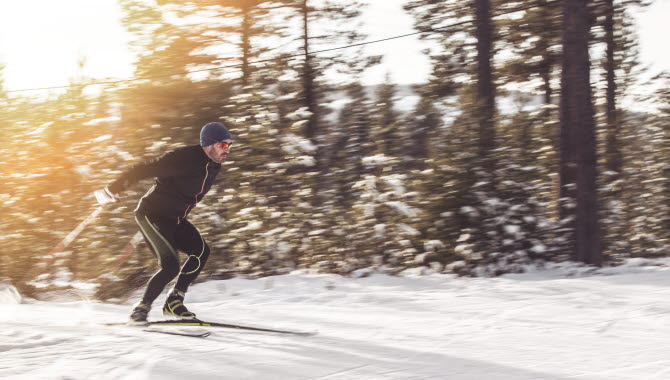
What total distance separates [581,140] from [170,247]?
588 cm

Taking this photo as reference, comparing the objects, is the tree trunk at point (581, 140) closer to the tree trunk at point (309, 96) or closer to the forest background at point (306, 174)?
the forest background at point (306, 174)

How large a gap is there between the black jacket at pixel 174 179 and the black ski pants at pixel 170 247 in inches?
3.4

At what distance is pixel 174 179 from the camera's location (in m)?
5.51

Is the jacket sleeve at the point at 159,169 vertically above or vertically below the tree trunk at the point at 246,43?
below

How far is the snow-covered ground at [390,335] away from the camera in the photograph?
Result: 4281 mm

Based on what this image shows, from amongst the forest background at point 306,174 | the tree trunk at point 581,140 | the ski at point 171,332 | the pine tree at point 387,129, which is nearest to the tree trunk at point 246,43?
the forest background at point 306,174

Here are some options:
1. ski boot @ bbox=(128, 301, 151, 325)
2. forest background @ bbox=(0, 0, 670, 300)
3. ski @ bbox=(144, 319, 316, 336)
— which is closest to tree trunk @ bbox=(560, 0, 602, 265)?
forest background @ bbox=(0, 0, 670, 300)

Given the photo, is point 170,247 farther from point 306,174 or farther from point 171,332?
point 306,174

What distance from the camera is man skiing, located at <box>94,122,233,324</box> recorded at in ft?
17.8

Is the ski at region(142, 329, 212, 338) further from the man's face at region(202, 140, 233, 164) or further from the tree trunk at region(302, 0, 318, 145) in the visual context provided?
the tree trunk at region(302, 0, 318, 145)

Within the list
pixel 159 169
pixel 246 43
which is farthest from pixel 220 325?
pixel 246 43

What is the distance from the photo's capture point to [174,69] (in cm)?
911

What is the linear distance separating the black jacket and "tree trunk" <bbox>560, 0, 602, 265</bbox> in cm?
540

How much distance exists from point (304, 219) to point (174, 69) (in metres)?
2.80
